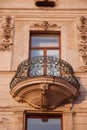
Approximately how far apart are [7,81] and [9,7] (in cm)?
343

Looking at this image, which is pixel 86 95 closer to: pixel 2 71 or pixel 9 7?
pixel 2 71

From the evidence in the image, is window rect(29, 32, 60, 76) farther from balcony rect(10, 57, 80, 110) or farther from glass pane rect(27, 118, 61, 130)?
glass pane rect(27, 118, 61, 130)

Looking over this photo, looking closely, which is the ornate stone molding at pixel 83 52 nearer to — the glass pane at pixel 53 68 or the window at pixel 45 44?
the window at pixel 45 44

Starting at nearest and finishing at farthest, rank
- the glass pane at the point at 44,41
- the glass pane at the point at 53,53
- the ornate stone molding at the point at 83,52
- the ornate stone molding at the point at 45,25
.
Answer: the ornate stone molding at the point at 83,52 < the glass pane at the point at 53,53 < the glass pane at the point at 44,41 < the ornate stone molding at the point at 45,25

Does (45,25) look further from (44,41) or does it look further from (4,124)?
(4,124)

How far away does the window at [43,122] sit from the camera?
12.1 metres

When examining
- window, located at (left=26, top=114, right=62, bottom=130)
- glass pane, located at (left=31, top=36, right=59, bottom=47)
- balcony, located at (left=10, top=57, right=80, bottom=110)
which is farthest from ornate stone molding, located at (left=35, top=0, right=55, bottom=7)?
window, located at (left=26, top=114, right=62, bottom=130)

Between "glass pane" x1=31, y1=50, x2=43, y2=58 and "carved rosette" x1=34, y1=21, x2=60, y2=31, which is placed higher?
"carved rosette" x1=34, y1=21, x2=60, y2=31

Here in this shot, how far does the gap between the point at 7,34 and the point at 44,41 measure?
4.54 feet

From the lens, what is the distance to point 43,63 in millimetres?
12914

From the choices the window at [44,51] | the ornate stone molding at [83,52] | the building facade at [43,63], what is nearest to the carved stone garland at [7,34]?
the building facade at [43,63]

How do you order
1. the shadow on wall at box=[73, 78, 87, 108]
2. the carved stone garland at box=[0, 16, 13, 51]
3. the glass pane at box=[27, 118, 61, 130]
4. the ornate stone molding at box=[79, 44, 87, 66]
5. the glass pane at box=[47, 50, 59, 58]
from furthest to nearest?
1. the glass pane at box=[47, 50, 59, 58]
2. the carved stone garland at box=[0, 16, 13, 51]
3. the ornate stone molding at box=[79, 44, 87, 66]
4. the shadow on wall at box=[73, 78, 87, 108]
5. the glass pane at box=[27, 118, 61, 130]

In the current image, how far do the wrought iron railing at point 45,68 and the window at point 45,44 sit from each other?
1.11m

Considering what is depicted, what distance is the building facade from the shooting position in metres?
12.1
